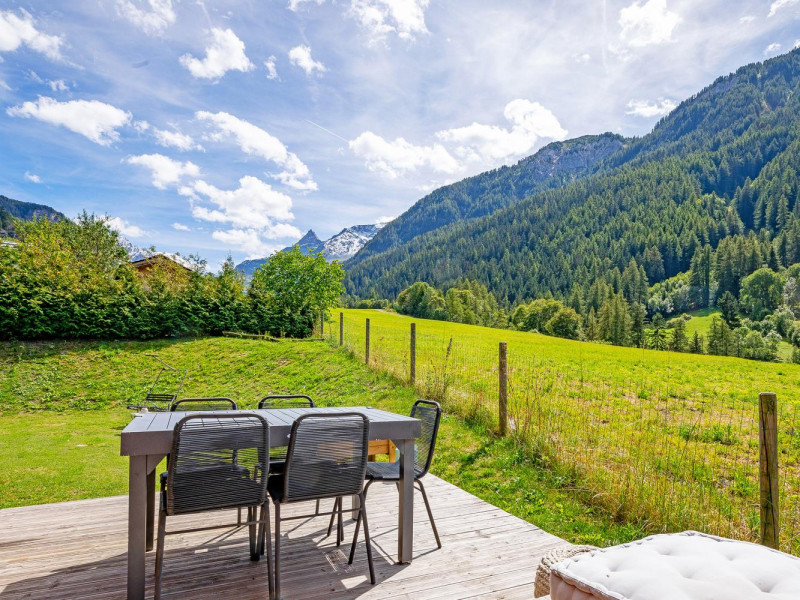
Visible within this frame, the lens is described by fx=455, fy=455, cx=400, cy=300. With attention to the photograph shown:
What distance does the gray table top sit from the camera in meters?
2.48

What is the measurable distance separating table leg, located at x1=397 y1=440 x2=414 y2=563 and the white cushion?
186 centimetres

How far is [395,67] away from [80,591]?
11418 mm

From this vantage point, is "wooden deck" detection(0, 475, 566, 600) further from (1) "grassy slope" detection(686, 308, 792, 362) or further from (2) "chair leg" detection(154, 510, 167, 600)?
(1) "grassy slope" detection(686, 308, 792, 362)

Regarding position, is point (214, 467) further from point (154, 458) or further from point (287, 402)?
point (287, 402)

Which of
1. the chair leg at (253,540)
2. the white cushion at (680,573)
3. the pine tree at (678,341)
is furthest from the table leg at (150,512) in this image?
the pine tree at (678,341)

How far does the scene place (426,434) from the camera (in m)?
3.52

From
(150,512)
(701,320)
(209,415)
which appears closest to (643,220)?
(701,320)

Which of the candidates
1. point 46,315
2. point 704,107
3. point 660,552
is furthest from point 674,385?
point 704,107

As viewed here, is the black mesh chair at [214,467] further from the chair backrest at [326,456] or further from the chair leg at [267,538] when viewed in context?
the chair backrest at [326,456]

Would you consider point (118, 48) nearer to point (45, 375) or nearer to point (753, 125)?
point (45, 375)

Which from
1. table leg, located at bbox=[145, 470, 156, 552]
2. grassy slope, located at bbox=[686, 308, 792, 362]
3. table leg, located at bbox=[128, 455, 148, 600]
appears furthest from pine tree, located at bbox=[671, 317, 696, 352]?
grassy slope, located at bbox=[686, 308, 792, 362]

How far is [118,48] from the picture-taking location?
448 inches

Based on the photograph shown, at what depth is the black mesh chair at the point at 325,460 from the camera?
2.74 m

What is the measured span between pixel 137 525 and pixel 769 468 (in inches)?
155
